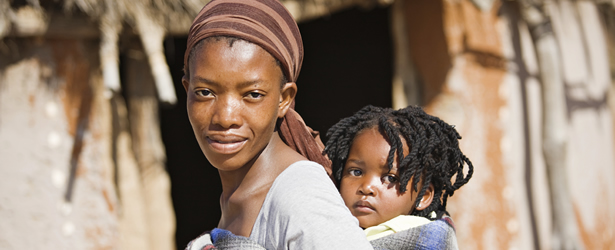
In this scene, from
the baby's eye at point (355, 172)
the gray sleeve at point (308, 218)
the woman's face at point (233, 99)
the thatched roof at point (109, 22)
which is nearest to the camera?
the gray sleeve at point (308, 218)

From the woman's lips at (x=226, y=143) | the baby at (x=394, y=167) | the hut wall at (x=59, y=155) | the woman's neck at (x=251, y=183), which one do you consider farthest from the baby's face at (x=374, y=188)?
the hut wall at (x=59, y=155)

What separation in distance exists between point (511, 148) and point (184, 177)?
4.09 meters

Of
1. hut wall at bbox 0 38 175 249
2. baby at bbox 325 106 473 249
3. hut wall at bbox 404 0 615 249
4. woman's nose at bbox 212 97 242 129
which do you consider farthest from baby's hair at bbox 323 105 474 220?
hut wall at bbox 404 0 615 249

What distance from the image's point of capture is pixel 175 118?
656 cm

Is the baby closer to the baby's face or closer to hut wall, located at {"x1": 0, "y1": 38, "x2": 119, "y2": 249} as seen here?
the baby's face

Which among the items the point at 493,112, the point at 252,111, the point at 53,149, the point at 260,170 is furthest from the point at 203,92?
the point at 493,112

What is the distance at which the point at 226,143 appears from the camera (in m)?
1.23

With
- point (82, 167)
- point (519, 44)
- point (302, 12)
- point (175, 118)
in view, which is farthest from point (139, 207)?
point (519, 44)

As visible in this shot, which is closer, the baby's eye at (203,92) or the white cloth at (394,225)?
the baby's eye at (203,92)

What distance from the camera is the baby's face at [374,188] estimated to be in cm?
147

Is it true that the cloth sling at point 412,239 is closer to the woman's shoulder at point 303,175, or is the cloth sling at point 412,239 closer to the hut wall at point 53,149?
the woman's shoulder at point 303,175

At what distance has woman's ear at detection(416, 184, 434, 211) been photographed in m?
1.54

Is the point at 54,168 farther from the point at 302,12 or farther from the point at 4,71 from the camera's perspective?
the point at 302,12

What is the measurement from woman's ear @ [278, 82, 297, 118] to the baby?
281 millimetres
